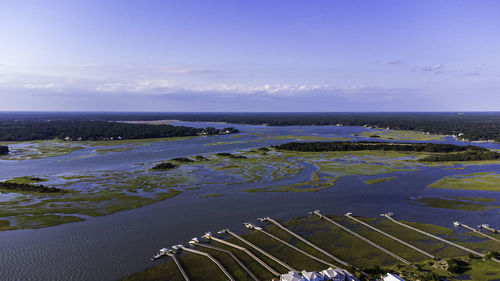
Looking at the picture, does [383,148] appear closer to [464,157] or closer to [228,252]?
[464,157]

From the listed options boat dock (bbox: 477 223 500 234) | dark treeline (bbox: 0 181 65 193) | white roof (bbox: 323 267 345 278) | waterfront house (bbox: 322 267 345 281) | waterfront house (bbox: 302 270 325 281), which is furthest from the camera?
dark treeline (bbox: 0 181 65 193)

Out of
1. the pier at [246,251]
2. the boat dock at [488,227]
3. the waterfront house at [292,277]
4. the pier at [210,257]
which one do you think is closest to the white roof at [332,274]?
the waterfront house at [292,277]

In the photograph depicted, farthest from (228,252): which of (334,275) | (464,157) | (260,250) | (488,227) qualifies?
(464,157)

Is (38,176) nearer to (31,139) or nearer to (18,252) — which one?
(18,252)

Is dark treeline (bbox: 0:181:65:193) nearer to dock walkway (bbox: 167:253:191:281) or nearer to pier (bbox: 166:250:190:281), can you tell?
pier (bbox: 166:250:190:281)

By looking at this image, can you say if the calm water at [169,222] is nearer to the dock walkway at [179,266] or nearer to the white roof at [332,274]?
the dock walkway at [179,266]

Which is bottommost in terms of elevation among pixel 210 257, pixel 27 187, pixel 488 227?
pixel 210 257

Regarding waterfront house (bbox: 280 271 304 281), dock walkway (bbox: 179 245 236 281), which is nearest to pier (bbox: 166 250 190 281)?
dock walkway (bbox: 179 245 236 281)

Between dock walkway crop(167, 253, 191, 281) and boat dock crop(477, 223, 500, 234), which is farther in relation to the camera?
boat dock crop(477, 223, 500, 234)

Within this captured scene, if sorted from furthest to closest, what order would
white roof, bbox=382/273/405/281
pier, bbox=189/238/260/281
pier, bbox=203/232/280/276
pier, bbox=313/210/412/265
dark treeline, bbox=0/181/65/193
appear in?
1. dark treeline, bbox=0/181/65/193
2. pier, bbox=313/210/412/265
3. pier, bbox=203/232/280/276
4. pier, bbox=189/238/260/281
5. white roof, bbox=382/273/405/281
